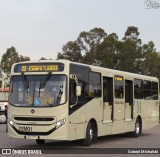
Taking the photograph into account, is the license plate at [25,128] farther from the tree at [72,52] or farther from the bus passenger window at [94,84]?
the tree at [72,52]

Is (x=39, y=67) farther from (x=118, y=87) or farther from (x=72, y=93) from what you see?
(x=118, y=87)

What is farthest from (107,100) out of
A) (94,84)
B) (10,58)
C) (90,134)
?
(10,58)

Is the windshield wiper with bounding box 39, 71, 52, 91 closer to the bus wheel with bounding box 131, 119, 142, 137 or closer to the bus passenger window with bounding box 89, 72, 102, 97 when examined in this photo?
the bus passenger window with bounding box 89, 72, 102, 97

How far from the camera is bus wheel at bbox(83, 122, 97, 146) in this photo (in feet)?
54.6

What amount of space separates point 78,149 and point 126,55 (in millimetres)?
55319

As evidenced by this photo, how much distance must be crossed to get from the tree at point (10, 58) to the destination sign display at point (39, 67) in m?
61.0

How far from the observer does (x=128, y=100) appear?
20984 mm

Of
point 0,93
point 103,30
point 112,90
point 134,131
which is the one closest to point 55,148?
point 112,90

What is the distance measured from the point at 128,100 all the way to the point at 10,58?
6290cm

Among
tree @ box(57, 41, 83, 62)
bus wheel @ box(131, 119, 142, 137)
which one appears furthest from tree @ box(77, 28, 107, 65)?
bus wheel @ box(131, 119, 142, 137)

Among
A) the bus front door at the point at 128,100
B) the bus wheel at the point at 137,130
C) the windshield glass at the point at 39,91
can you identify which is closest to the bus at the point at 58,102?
the windshield glass at the point at 39,91

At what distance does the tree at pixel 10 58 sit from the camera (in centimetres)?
7850

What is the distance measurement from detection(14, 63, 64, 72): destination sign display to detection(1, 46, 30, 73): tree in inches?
2402

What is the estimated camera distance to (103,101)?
18.3 metres
